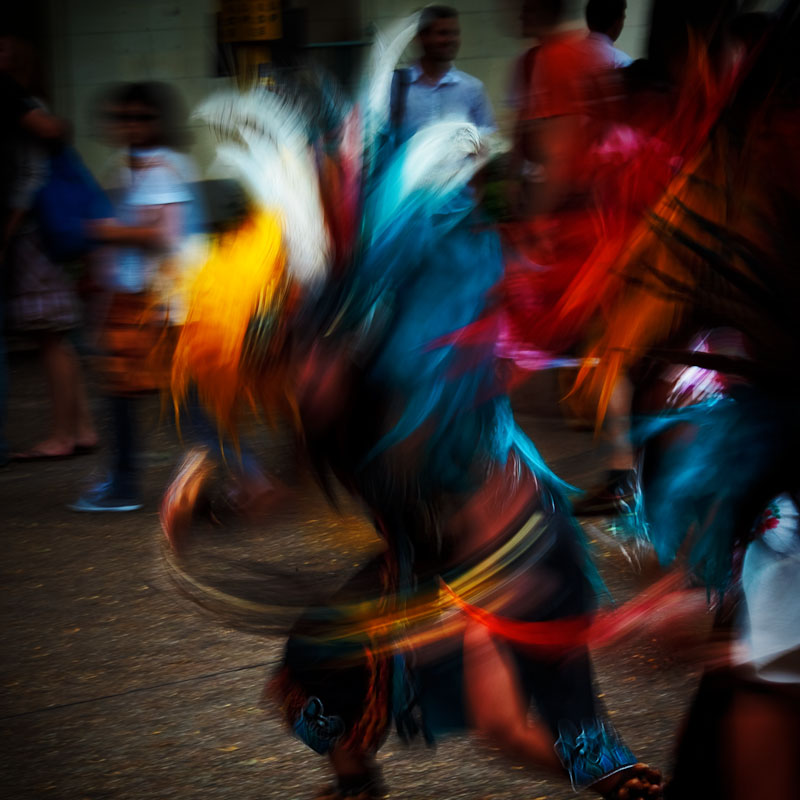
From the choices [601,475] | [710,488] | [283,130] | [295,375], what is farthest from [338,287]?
[710,488]

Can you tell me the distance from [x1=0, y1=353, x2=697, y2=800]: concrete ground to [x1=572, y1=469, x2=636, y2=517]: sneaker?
0.13ft

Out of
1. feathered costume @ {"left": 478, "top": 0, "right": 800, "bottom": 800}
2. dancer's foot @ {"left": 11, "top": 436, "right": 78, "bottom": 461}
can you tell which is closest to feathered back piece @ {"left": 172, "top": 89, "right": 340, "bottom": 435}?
feathered costume @ {"left": 478, "top": 0, "right": 800, "bottom": 800}

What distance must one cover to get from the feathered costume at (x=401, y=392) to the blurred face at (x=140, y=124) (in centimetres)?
275

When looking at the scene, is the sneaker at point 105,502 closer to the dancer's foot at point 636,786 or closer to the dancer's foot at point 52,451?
the dancer's foot at point 52,451

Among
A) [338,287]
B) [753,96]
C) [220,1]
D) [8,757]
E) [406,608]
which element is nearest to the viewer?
[753,96]

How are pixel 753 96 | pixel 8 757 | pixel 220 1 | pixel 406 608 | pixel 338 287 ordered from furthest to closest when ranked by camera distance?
1. pixel 220 1
2. pixel 8 757
3. pixel 406 608
4. pixel 338 287
5. pixel 753 96

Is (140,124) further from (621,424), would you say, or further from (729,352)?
(729,352)

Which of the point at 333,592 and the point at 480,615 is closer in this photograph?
the point at 480,615

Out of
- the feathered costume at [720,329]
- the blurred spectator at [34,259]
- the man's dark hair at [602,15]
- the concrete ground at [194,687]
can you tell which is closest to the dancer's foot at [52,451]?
the blurred spectator at [34,259]

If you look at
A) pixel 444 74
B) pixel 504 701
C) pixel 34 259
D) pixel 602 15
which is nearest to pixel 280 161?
pixel 504 701

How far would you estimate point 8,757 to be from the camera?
320 cm

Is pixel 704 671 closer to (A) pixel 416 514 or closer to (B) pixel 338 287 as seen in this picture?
(A) pixel 416 514

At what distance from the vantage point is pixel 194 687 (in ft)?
11.7

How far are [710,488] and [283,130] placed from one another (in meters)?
0.96
